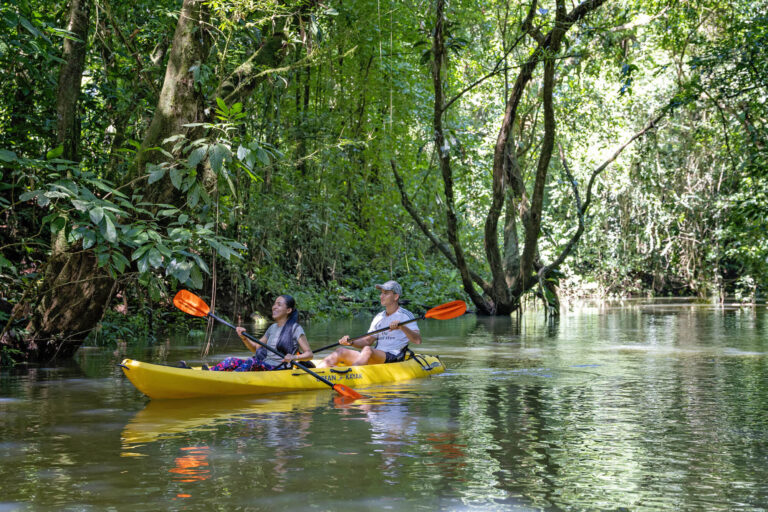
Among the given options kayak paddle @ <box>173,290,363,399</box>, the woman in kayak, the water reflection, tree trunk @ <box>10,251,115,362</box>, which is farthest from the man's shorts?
the water reflection

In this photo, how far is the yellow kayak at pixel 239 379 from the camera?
5953mm

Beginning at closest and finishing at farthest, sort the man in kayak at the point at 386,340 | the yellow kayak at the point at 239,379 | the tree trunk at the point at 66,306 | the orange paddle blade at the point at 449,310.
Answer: the yellow kayak at the point at 239,379
the man in kayak at the point at 386,340
the tree trunk at the point at 66,306
the orange paddle blade at the point at 449,310

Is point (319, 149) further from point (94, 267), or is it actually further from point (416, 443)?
Result: point (416, 443)

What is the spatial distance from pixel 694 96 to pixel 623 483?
8.65 meters

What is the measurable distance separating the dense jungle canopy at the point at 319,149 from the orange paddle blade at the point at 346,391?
1.32 metres

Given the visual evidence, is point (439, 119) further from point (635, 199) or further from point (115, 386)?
point (635, 199)

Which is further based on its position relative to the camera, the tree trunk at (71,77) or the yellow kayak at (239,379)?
the tree trunk at (71,77)

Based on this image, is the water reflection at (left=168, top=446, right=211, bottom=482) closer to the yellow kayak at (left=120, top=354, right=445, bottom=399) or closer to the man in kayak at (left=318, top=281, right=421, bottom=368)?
the yellow kayak at (left=120, top=354, right=445, bottom=399)

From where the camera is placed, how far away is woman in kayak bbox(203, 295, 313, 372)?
6840mm

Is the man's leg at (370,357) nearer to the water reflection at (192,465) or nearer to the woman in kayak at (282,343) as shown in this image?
the woman in kayak at (282,343)

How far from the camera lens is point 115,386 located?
6992mm

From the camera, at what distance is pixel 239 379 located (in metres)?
6.39

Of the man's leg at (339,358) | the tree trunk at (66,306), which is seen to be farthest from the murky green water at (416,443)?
the man's leg at (339,358)

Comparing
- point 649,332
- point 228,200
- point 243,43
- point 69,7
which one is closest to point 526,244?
point 649,332
